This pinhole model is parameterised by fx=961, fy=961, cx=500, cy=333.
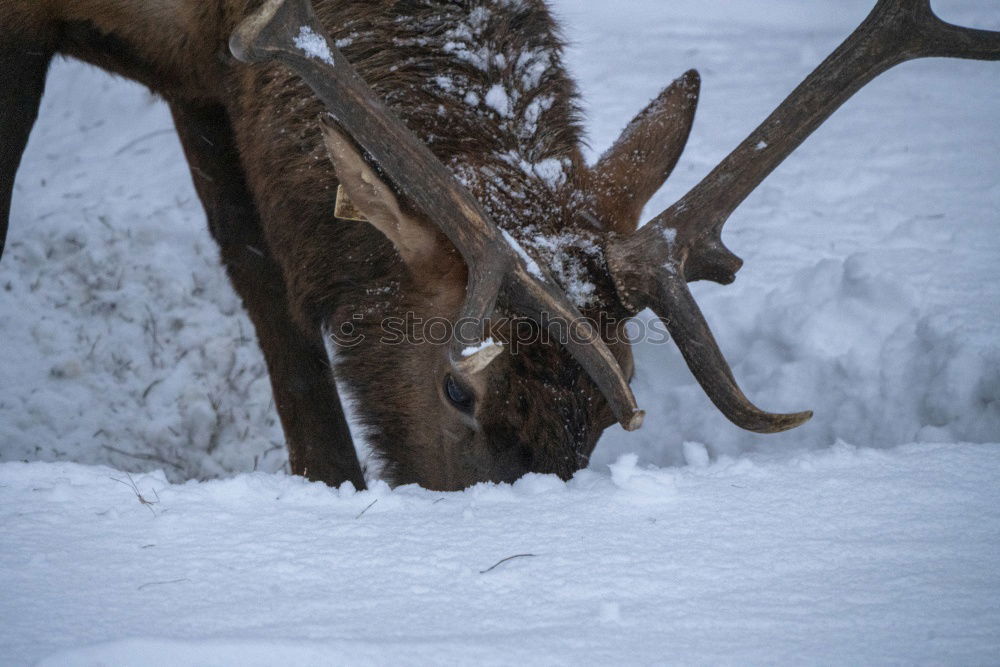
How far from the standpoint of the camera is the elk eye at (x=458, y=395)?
311 cm

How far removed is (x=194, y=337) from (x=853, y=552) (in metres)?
4.12

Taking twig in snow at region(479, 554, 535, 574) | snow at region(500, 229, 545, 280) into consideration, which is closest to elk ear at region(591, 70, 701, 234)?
snow at region(500, 229, 545, 280)

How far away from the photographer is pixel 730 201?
3.06 metres

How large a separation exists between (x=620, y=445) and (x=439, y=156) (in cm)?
180

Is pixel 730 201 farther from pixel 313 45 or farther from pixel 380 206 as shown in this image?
pixel 313 45

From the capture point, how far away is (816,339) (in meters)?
4.33

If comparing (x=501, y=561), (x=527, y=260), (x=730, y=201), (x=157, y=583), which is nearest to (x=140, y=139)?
(x=527, y=260)

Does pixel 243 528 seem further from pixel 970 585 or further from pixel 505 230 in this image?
pixel 970 585

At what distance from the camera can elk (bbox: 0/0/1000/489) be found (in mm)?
2840

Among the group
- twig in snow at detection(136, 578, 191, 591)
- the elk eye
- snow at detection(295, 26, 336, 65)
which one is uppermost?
snow at detection(295, 26, 336, 65)

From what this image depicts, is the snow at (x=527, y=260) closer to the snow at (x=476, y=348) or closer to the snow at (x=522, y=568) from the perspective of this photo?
the snow at (x=476, y=348)

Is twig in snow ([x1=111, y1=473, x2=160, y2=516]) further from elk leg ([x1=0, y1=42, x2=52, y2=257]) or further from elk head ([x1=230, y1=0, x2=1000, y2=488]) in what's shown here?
elk leg ([x1=0, y1=42, x2=52, y2=257])

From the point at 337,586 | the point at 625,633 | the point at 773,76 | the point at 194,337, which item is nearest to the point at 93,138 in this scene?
the point at 194,337

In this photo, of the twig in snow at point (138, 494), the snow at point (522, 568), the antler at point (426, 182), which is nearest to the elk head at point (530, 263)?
the antler at point (426, 182)
